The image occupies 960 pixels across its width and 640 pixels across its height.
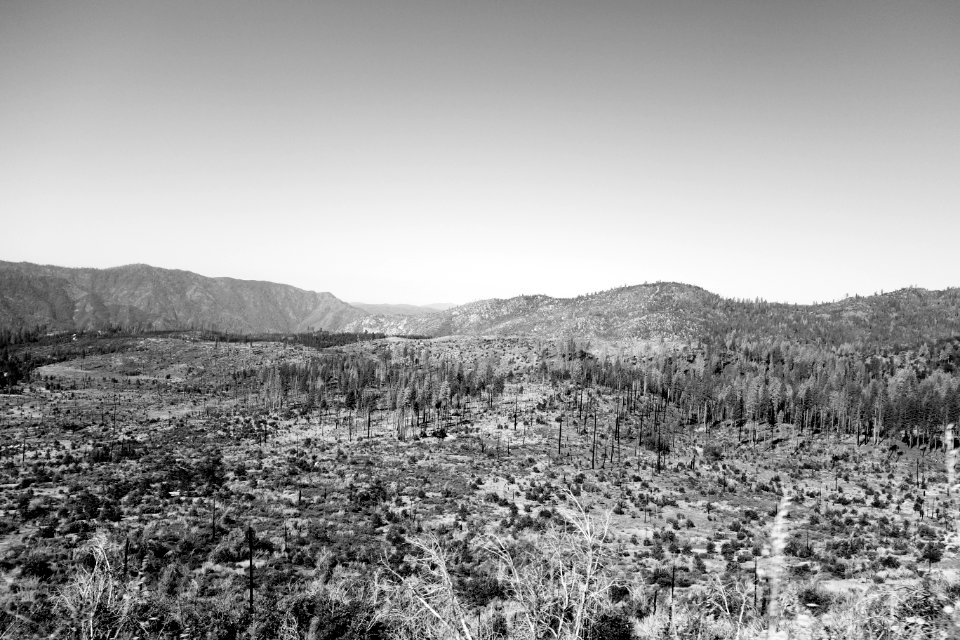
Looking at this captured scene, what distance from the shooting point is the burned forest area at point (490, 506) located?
1862 cm

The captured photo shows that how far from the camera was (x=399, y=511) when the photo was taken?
A: 4041cm

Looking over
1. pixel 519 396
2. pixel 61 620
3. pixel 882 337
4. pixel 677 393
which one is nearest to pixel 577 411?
pixel 519 396

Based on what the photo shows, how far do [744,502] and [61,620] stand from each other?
56291 millimetres

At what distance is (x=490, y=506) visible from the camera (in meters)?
43.4

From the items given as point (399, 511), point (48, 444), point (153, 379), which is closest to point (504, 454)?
point (399, 511)

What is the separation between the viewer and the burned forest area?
18625 millimetres

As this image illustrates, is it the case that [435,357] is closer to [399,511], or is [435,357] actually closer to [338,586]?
Result: [399,511]

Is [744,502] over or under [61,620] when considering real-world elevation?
under

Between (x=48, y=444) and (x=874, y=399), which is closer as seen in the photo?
(x=48, y=444)

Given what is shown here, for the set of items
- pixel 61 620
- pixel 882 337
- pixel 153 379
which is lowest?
pixel 153 379

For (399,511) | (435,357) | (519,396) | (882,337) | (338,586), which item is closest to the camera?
(338,586)

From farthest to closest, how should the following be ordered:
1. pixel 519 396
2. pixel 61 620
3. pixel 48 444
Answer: pixel 519 396 → pixel 48 444 → pixel 61 620

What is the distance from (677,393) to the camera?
116500mm

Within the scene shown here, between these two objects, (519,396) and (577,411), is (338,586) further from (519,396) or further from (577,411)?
(519,396)
